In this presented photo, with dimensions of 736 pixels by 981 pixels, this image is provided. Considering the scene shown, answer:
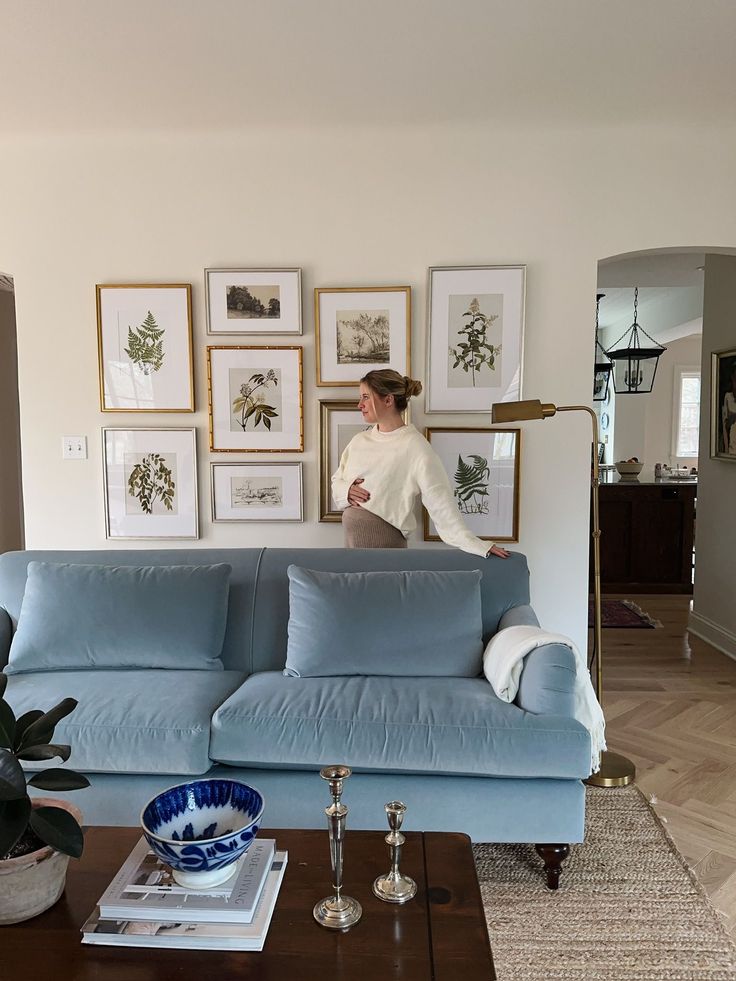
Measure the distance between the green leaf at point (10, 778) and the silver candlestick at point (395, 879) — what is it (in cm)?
64

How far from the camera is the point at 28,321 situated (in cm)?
361

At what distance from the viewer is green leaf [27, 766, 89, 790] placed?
1.35 m

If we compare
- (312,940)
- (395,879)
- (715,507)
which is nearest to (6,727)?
(312,940)

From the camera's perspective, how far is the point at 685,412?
33.2ft

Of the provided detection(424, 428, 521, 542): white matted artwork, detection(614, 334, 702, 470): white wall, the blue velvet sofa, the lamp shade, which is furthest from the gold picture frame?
detection(614, 334, 702, 470): white wall

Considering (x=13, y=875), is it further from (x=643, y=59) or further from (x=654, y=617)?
(x=654, y=617)

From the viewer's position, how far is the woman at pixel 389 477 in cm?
294

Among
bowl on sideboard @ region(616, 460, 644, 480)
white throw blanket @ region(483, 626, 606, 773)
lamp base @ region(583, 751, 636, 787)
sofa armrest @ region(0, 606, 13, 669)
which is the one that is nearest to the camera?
white throw blanket @ region(483, 626, 606, 773)

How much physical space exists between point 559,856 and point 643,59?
107 inches

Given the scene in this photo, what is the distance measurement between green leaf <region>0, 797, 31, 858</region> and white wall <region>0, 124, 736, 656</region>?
2.39 m

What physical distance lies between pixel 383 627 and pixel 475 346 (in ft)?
5.12

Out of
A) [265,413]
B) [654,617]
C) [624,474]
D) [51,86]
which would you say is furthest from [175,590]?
[624,474]

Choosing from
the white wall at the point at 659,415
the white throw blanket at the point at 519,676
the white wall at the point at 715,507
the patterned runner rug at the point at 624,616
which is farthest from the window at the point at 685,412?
the white throw blanket at the point at 519,676

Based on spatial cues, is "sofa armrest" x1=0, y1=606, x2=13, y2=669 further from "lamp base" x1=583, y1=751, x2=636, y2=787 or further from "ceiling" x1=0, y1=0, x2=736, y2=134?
"lamp base" x1=583, y1=751, x2=636, y2=787
